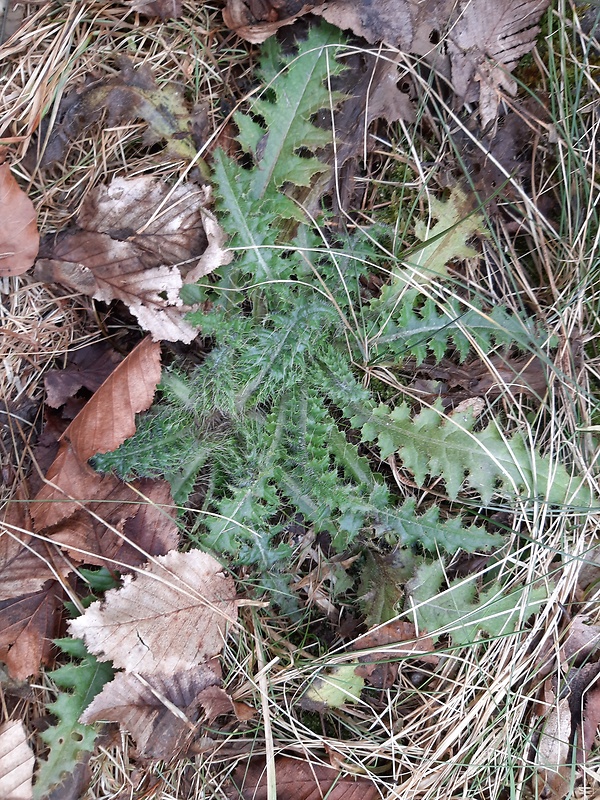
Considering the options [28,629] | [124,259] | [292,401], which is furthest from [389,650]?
[124,259]

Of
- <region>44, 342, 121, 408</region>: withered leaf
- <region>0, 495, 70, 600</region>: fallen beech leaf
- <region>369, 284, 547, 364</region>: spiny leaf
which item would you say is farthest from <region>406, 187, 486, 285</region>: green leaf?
<region>0, 495, 70, 600</region>: fallen beech leaf

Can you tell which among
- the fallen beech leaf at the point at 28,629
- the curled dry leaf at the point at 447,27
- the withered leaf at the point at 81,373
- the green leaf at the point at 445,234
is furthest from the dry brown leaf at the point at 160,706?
the curled dry leaf at the point at 447,27

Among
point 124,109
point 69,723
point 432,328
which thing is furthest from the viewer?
point 432,328

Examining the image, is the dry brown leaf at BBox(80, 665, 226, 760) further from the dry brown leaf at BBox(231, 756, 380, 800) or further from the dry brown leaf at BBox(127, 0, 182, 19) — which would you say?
the dry brown leaf at BBox(127, 0, 182, 19)

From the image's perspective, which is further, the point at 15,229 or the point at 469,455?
the point at 469,455

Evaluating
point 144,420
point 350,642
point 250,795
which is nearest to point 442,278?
point 144,420

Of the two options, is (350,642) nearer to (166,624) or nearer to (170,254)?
(166,624)

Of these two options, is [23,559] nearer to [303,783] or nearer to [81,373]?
[81,373]

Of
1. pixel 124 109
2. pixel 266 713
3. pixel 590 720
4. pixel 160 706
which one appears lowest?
pixel 590 720
